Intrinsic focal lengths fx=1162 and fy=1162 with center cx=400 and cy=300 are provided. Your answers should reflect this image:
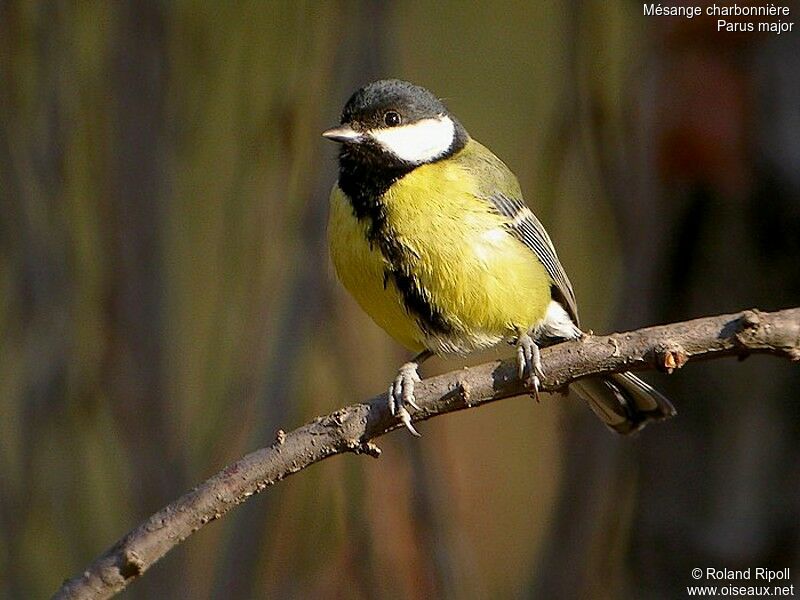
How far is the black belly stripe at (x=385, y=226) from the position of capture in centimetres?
208

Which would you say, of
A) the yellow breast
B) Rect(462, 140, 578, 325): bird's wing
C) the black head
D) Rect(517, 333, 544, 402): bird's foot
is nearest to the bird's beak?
the black head

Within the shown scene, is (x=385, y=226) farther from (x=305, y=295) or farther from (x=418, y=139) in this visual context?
(x=305, y=295)

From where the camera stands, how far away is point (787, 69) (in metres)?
2.40

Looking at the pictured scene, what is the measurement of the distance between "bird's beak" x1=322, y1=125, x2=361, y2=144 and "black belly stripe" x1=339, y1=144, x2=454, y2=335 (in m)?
0.04

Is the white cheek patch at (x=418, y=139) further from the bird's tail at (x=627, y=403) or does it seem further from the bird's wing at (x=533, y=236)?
the bird's tail at (x=627, y=403)

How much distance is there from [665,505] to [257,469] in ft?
4.31

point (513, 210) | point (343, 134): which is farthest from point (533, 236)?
point (343, 134)

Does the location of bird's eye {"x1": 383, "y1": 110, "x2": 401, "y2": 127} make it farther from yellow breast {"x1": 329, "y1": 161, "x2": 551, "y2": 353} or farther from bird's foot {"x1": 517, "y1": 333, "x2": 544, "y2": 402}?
bird's foot {"x1": 517, "y1": 333, "x2": 544, "y2": 402}

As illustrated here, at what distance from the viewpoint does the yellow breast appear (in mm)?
2084

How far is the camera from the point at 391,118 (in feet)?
7.34

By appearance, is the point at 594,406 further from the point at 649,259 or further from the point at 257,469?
the point at 257,469

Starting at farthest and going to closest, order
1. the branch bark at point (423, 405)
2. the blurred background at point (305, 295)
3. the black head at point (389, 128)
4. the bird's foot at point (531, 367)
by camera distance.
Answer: the blurred background at point (305, 295) < the black head at point (389, 128) < the bird's foot at point (531, 367) < the branch bark at point (423, 405)

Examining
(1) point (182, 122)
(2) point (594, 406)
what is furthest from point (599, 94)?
(1) point (182, 122)

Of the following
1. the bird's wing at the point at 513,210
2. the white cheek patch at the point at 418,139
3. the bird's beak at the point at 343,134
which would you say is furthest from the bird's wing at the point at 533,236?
the bird's beak at the point at 343,134
